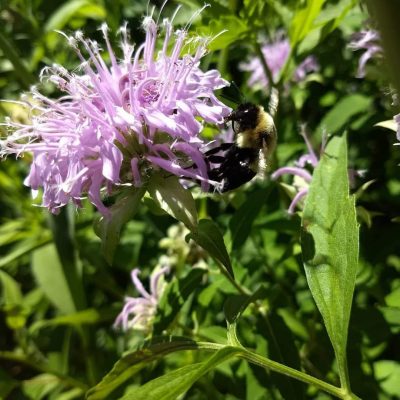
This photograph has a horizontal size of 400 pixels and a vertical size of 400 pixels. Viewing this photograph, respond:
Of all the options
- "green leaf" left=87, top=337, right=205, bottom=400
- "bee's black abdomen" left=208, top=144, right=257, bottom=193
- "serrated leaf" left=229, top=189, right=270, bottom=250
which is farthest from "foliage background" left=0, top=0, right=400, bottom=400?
"green leaf" left=87, top=337, right=205, bottom=400

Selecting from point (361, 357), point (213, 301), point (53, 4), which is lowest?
point (361, 357)

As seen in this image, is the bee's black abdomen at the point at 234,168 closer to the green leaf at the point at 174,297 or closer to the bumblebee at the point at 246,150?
the bumblebee at the point at 246,150

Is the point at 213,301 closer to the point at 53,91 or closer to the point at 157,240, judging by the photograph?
the point at 157,240

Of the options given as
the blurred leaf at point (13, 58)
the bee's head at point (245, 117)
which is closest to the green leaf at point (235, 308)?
the bee's head at point (245, 117)

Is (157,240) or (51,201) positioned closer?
(51,201)

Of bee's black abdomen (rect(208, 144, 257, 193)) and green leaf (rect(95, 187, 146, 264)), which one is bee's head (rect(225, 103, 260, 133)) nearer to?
bee's black abdomen (rect(208, 144, 257, 193))

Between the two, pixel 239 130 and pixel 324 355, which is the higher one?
pixel 239 130

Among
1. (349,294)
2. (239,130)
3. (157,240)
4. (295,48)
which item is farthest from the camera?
(157,240)

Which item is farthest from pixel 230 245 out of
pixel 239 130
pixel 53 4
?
pixel 53 4
